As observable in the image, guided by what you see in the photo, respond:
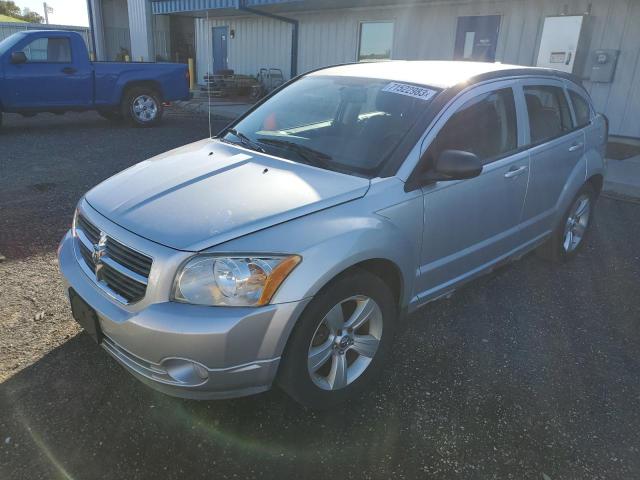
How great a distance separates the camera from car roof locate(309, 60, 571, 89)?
3.11m

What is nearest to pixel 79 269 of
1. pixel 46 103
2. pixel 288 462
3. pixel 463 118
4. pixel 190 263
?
pixel 190 263

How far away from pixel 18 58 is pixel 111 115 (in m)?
2.61

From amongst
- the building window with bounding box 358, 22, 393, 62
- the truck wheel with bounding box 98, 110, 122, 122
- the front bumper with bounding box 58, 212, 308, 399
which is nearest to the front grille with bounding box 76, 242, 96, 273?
the front bumper with bounding box 58, 212, 308, 399

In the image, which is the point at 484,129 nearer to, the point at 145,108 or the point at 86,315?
the point at 86,315

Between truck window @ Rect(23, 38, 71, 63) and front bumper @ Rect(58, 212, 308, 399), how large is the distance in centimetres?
917

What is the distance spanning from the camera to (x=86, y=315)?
94.4 inches

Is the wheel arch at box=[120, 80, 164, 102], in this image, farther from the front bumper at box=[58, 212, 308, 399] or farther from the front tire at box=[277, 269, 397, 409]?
the front tire at box=[277, 269, 397, 409]

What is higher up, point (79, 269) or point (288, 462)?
point (79, 269)

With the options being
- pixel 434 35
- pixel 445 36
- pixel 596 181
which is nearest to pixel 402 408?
pixel 596 181

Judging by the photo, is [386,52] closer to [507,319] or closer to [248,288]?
[507,319]

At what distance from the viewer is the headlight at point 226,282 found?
6.86 feet

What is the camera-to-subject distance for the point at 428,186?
276 cm

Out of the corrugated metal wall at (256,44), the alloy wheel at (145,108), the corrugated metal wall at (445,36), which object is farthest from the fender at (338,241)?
the corrugated metal wall at (256,44)

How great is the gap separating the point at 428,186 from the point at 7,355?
8.46 feet
